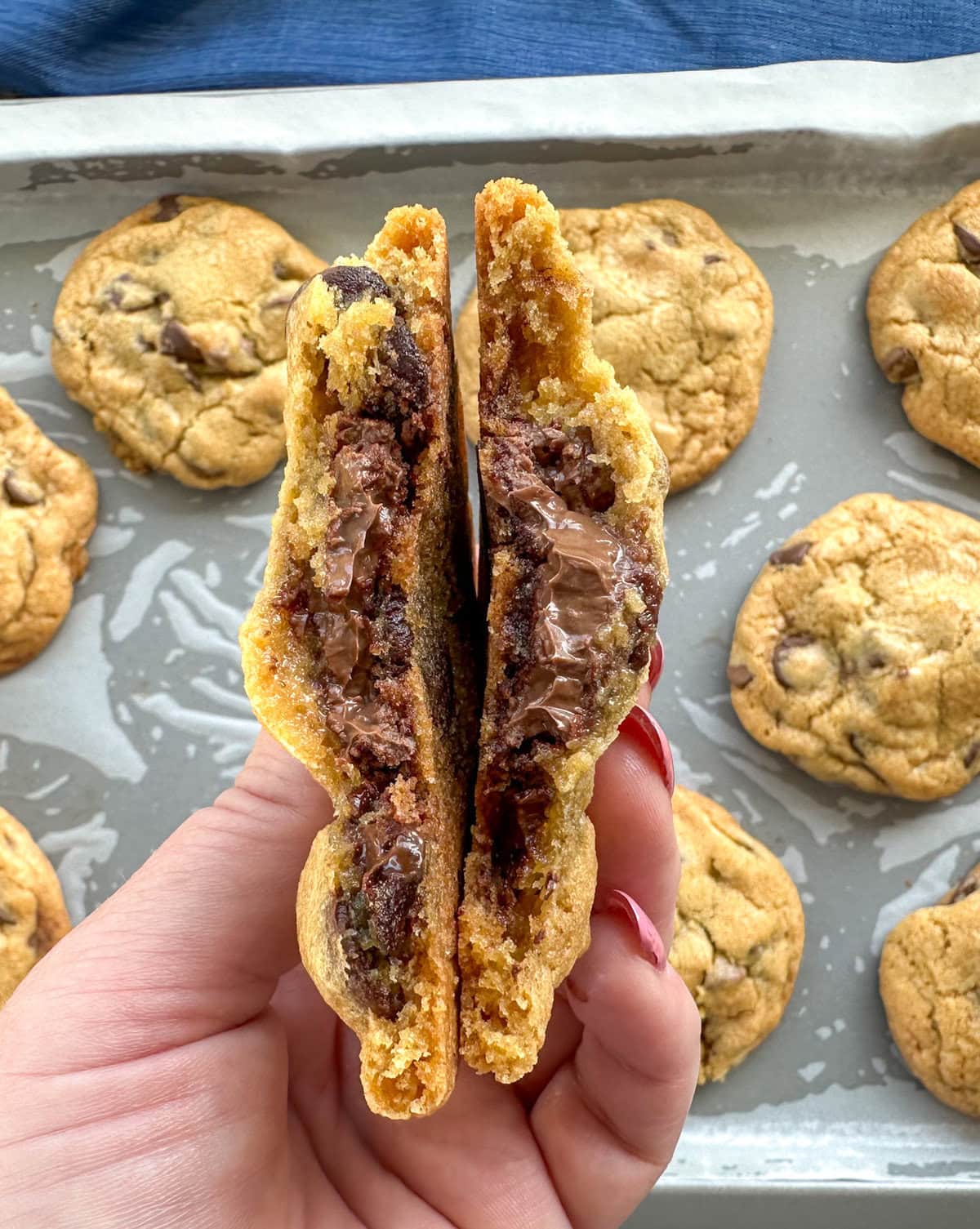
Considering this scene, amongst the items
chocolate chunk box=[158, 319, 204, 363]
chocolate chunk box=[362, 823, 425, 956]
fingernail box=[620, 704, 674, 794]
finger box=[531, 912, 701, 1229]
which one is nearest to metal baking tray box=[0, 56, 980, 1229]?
chocolate chunk box=[158, 319, 204, 363]

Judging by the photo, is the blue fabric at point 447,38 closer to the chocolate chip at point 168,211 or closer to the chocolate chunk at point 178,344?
the chocolate chip at point 168,211

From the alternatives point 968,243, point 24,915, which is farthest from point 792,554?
point 24,915

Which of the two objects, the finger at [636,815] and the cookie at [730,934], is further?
the cookie at [730,934]

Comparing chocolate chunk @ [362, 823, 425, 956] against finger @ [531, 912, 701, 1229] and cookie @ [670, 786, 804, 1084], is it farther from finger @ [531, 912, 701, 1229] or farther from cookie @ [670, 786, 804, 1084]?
cookie @ [670, 786, 804, 1084]

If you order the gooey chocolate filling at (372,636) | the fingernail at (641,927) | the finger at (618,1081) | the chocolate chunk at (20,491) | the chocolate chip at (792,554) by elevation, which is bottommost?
the finger at (618,1081)

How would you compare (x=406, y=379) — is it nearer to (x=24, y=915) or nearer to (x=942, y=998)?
(x=24, y=915)

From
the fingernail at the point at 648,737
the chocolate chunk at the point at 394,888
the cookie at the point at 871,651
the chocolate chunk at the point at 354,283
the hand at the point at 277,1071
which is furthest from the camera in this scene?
the cookie at the point at 871,651

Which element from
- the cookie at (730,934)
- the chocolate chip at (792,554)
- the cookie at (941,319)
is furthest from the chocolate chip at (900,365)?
the cookie at (730,934)

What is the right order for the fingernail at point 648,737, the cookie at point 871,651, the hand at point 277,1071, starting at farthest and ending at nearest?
the cookie at point 871,651
the fingernail at point 648,737
the hand at point 277,1071
